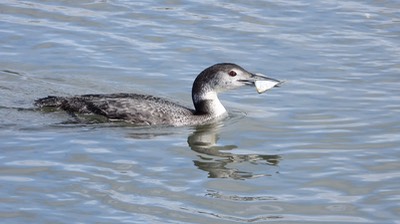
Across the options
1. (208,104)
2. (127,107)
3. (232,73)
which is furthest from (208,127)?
(127,107)

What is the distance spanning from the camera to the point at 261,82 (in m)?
15.7

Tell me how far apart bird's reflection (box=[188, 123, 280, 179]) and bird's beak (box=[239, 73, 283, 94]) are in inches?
41.2

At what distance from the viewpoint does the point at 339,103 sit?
15898 millimetres

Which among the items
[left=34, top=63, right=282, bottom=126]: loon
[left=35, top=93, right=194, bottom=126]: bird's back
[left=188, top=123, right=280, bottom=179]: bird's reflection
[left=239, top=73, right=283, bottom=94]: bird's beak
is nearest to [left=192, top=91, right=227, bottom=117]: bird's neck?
[left=34, top=63, right=282, bottom=126]: loon

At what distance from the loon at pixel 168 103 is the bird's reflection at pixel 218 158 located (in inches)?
23.1

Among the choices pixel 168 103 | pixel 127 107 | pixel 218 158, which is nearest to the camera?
pixel 218 158

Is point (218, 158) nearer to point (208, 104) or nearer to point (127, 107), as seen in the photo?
point (127, 107)

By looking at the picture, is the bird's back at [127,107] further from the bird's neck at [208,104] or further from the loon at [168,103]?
the bird's neck at [208,104]

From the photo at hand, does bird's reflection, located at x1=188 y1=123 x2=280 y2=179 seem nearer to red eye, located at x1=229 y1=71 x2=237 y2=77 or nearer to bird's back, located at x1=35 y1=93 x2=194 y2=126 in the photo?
bird's back, located at x1=35 y1=93 x2=194 y2=126

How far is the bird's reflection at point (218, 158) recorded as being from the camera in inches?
513

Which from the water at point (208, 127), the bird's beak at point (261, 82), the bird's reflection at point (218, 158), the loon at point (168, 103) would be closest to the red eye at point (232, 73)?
the loon at point (168, 103)

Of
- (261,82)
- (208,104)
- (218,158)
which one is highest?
(261,82)

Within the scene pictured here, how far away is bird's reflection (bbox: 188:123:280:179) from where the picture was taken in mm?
13031

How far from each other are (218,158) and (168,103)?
2.06 m
